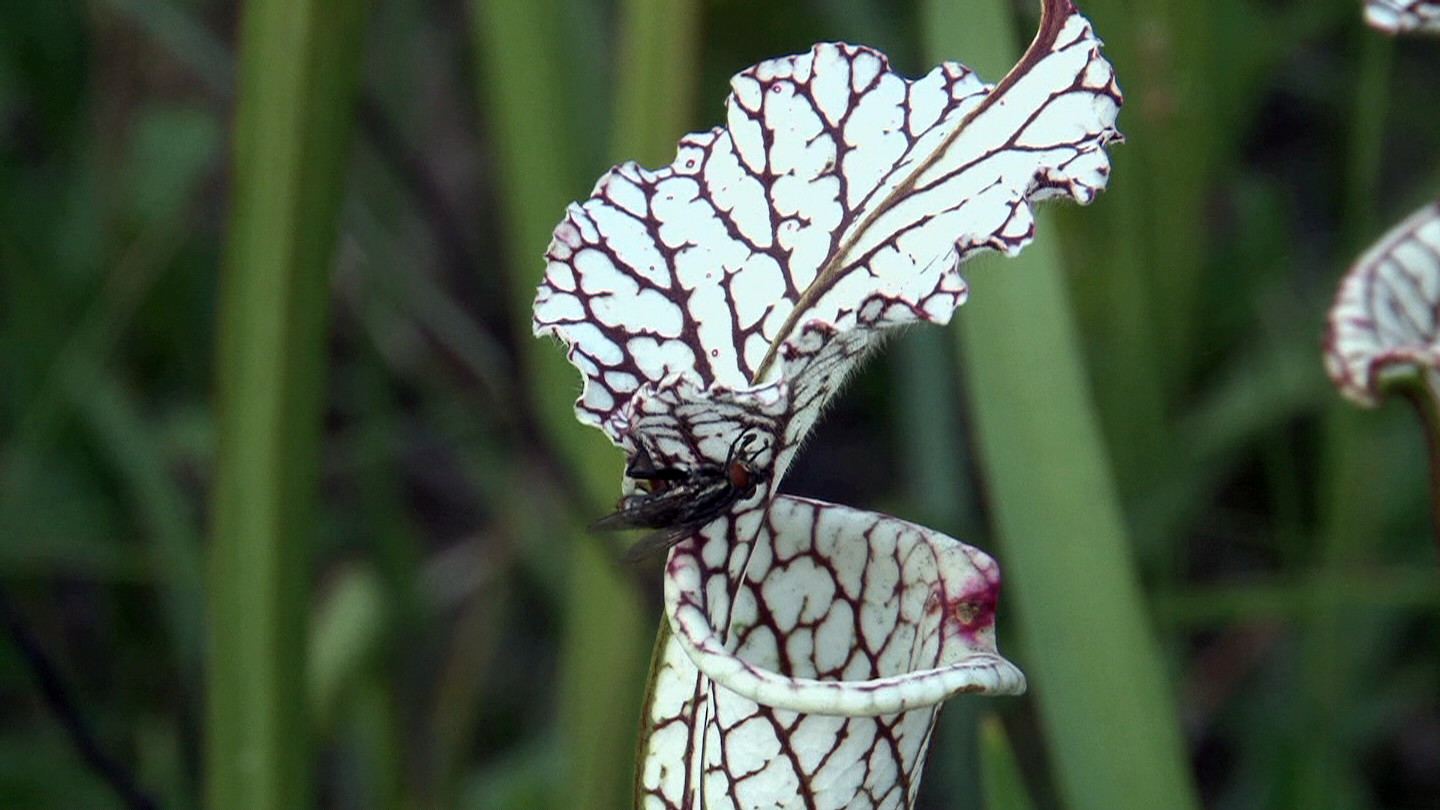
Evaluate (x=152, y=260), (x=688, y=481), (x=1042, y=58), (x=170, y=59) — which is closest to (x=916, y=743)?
(x=688, y=481)

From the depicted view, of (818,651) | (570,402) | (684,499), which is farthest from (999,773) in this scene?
(570,402)

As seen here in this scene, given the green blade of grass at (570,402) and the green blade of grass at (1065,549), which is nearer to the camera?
the green blade of grass at (1065,549)

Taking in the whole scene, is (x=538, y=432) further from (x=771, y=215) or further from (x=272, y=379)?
(x=771, y=215)

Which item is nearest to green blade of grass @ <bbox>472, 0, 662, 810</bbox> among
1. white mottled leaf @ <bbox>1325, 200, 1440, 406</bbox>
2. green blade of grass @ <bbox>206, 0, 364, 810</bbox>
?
green blade of grass @ <bbox>206, 0, 364, 810</bbox>

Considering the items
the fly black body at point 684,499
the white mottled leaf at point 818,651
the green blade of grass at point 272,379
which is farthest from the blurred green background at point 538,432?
the fly black body at point 684,499

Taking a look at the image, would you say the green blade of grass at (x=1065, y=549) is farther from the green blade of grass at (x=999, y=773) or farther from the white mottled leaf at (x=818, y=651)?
the white mottled leaf at (x=818, y=651)
